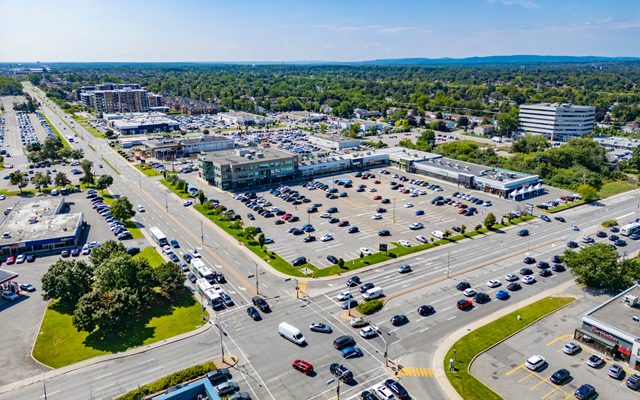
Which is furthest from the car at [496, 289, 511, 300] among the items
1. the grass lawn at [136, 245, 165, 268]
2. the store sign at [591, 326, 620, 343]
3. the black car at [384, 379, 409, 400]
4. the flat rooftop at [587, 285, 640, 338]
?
the grass lawn at [136, 245, 165, 268]

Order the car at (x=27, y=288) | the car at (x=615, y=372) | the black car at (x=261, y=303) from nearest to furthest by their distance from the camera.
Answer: the car at (x=615, y=372) → the black car at (x=261, y=303) → the car at (x=27, y=288)

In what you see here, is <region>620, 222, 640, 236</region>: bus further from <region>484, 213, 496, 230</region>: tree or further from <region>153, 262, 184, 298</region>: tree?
<region>153, 262, 184, 298</region>: tree

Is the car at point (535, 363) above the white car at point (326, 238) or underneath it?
underneath

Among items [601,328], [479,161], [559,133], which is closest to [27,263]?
[601,328]

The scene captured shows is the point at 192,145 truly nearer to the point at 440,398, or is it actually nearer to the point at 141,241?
the point at 141,241

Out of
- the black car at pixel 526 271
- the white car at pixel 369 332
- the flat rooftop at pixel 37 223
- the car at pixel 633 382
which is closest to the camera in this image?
the car at pixel 633 382

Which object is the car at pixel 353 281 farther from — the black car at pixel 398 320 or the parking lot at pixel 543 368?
the parking lot at pixel 543 368

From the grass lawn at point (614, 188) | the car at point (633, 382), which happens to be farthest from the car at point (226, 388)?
the grass lawn at point (614, 188)
